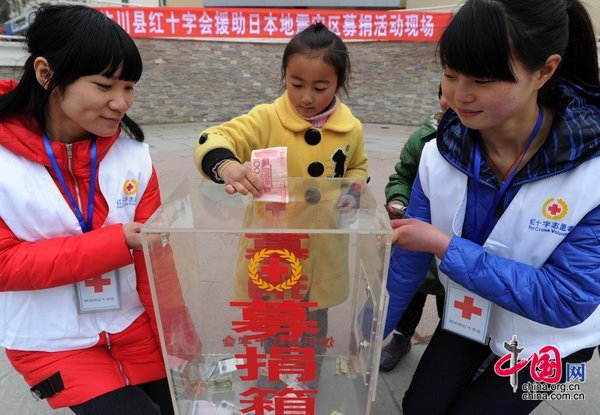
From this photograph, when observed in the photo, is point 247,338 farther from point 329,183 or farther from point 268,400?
point 329,183

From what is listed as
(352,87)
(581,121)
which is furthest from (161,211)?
(352,87)

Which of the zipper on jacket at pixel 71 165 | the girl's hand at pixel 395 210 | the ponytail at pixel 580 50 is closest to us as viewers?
the ponytail at pixel 580 50

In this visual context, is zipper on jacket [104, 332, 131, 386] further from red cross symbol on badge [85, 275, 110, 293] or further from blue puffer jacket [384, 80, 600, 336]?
blue puffer jacket [384, 80, 600, 336]

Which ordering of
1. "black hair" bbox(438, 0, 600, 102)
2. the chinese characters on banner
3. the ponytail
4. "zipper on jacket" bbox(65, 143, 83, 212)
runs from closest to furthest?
"black hair" bbox(438, 0, 600, 102) → the ponytail → "zipper on jacket" bbox(65, 143, 83, 212) → the chinese characters on banner

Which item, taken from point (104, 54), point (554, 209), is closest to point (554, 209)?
point (554, 209)

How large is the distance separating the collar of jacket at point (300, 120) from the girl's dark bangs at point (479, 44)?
49 centimetres

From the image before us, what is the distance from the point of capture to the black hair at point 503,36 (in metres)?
0.86

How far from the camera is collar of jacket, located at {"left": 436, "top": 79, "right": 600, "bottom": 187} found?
3.14 ft

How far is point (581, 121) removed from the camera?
0.99m

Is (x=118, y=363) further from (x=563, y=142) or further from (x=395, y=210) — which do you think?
(x=563, y=142)

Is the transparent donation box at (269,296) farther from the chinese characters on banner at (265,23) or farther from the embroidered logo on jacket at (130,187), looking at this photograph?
the chinese characters on banner at (265,23)

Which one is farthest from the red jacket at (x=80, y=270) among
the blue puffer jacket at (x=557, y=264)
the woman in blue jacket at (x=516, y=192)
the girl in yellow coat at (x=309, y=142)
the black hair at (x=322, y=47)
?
the blue puffer jacket at (x=557, y=264)

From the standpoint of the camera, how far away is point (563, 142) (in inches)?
38.5

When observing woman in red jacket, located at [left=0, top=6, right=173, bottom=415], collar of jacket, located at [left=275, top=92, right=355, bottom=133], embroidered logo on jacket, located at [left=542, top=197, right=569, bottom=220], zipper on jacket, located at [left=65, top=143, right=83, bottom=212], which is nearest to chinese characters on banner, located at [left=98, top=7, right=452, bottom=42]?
collar of jacket, located at [left=275, top=92, right=355, bottom=133]
